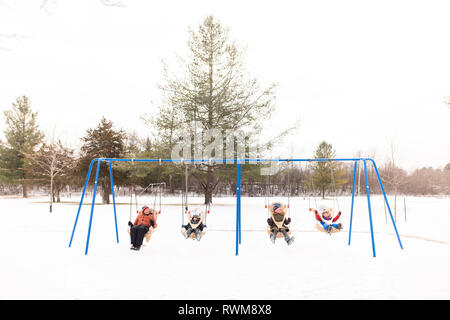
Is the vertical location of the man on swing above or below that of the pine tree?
below

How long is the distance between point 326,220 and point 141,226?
165 inches

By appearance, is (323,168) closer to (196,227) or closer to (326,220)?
(326,220)

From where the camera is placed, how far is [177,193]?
37.0 metres

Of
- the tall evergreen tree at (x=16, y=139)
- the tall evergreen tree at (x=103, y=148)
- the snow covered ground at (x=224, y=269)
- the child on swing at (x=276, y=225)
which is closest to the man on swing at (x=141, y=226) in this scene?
the snow covered ground at (x=224, y=269)

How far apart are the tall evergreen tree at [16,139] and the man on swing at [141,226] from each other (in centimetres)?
3320

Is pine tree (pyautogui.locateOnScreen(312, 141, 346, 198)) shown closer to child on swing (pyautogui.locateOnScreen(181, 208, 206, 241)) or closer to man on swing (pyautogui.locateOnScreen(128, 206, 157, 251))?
child on swing (pyautogui.locateOnScreen(181, 208, 206, 241))

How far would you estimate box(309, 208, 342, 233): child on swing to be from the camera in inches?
306

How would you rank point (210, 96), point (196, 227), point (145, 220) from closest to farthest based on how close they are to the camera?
1. point (145, 220)
2. point (196, 227)
3. point (210, 96)

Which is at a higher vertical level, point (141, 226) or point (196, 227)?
point (141, 226)

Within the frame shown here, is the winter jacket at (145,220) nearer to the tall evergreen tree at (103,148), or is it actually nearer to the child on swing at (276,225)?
the child on swing at (276,225)

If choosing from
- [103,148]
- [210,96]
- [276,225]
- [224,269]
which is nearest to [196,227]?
[276,225]

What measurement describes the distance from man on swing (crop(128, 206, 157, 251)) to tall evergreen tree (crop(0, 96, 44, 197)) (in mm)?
33199

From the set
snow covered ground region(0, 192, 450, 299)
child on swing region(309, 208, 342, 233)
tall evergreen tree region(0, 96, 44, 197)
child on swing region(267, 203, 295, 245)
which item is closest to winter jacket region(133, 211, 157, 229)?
snow covered ground region(0, 192, 450, 299)

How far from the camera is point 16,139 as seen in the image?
35312mm
